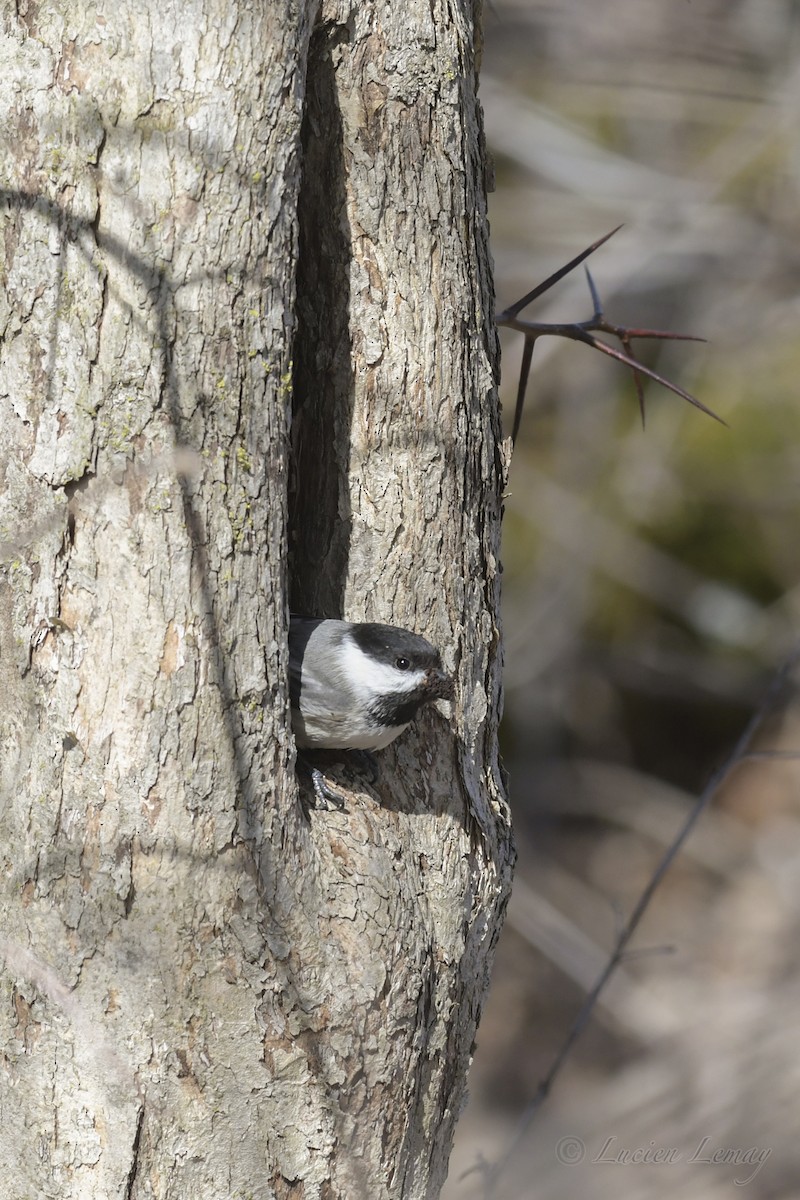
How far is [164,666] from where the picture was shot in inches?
78.1

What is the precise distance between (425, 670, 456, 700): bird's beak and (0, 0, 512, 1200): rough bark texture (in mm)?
336

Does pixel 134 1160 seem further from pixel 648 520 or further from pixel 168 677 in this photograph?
pixel 648 520

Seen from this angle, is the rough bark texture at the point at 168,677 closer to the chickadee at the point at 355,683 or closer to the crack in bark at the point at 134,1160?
the crack in bark at the point at 134,1160

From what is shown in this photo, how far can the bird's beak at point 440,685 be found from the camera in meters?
2.42

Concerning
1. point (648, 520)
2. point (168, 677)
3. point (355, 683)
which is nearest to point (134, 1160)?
point (168, 677)

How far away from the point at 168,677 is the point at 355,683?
557mm

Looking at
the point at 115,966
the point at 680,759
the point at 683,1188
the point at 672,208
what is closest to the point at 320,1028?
the point at 115,966

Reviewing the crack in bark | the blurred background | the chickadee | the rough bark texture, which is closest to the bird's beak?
the chickadee

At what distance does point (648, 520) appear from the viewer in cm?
685

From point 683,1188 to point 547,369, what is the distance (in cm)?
455

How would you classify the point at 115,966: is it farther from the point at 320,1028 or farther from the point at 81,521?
the point at 81,521

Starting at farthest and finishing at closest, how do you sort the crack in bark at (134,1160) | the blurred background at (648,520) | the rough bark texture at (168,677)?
the blurred background at (648,520), the crack in bark at (134,1160), the rough bark texture at (168,677)

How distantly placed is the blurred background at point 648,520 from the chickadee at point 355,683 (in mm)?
4094

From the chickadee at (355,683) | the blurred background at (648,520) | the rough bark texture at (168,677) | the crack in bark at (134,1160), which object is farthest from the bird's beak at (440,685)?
the blurred background at (648,520)
